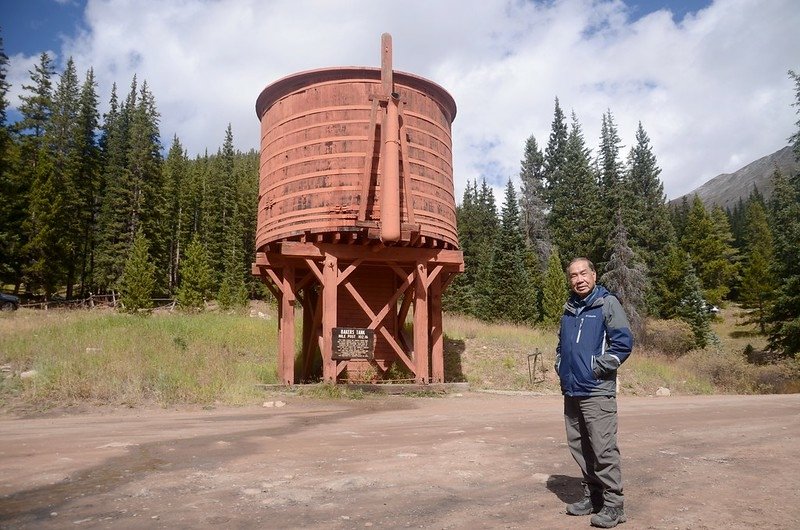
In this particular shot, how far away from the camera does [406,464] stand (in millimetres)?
4934

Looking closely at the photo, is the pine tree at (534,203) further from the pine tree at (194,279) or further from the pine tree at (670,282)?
the pine tree at (194,279)

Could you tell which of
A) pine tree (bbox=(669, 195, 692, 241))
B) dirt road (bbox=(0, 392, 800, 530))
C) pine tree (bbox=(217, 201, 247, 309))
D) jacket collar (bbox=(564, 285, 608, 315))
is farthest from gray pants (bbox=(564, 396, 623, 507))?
pine tree (bbox=(669, 195, 692, 241))

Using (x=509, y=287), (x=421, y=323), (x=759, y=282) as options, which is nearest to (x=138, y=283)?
(x=509, y=287)

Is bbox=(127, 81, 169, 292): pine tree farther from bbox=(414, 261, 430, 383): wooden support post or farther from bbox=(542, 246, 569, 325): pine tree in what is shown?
bbox=(414, 261, 430, 383): wooden support post

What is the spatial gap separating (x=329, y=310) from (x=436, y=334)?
2.90m

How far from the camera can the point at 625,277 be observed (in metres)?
35.7

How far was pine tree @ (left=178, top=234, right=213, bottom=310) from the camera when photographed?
4084 cm

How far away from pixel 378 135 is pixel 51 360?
9.12 meters

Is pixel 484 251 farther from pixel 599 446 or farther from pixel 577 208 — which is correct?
pixel 599 446

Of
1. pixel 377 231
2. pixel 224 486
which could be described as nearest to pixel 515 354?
pixel 377 231

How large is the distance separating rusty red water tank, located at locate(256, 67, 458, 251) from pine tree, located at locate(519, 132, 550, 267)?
119 feet

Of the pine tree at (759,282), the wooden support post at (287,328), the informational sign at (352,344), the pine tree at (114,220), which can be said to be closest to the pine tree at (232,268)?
the pine tree at (114,220)

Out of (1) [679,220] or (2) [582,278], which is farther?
(1) [679,220]

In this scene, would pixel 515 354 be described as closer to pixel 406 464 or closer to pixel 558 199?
pixel 406 464
